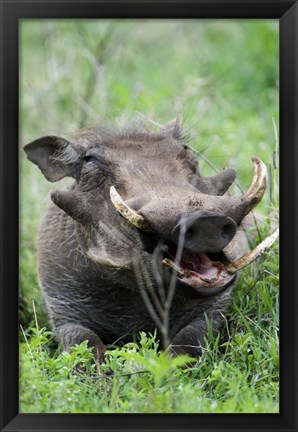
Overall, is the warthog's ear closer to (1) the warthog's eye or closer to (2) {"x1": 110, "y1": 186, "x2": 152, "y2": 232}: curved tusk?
(1) the warthog's eye

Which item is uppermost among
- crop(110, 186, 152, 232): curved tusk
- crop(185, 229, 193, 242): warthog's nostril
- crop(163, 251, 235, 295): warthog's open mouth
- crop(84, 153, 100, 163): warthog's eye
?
crop(84, 153, 100, 163): warthog's eye

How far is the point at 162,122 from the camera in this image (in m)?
5.96

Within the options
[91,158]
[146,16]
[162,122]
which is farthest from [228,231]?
[162,122]

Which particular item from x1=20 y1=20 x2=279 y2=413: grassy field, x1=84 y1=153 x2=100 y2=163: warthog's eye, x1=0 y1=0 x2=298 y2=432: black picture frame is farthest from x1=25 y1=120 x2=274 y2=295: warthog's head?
x1=20 y1=20 x2=279 y2=413: grassy field

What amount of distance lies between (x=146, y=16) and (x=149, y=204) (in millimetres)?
765

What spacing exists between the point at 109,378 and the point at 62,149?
1223 mm

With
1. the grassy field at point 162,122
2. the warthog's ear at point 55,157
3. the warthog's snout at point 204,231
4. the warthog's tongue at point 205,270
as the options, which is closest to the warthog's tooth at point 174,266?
the warthog's tongue at point 205,270

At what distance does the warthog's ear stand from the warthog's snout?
111 centimetres

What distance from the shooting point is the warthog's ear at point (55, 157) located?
5.00 meters

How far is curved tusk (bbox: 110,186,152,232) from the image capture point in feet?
13.7

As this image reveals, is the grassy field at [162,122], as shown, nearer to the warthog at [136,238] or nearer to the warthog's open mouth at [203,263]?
the warthog at [136,238]

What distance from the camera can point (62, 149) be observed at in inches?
197
